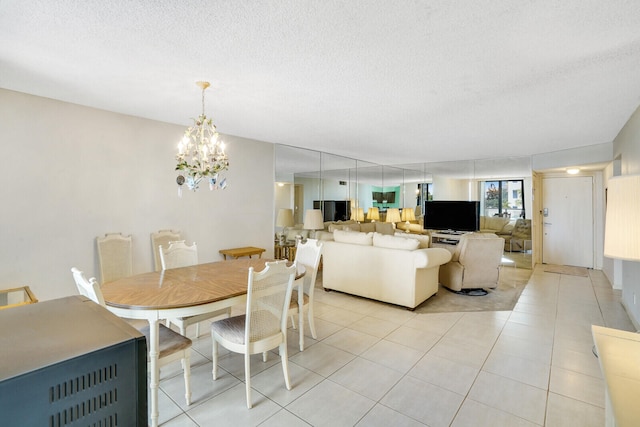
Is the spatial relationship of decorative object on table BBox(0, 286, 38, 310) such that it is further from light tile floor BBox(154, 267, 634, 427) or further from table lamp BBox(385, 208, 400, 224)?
table lamp BBox(385, 208, 400, 224)

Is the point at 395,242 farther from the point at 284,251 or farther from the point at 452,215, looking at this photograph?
the point at 452,215

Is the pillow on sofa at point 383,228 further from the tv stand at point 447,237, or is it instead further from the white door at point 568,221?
the white door at point 568,221

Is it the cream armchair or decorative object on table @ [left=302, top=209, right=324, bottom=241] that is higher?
decorative object on table @ [left=302, top=209, right=324, bottom=241]

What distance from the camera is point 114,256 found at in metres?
3.68

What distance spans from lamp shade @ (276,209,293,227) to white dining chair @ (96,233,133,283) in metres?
2.51

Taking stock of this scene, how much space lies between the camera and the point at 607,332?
4.54 feet

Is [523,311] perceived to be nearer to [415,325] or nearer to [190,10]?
[415,325]

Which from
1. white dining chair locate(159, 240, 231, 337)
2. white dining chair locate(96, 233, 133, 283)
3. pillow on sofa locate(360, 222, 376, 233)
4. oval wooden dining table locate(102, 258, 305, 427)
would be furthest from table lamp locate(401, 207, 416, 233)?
white dining chair locate(96, 233, 133, 283)

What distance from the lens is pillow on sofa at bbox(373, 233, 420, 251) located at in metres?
4.00

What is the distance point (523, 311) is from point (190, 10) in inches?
189

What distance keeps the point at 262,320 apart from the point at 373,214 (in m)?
6.32

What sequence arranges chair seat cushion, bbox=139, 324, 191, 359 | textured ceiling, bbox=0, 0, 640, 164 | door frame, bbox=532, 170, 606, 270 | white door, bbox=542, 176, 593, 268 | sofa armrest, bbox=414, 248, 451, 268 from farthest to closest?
1. white door, bbox=542, 176, 593, 268
2. door frame, bbox=532, 170, 606, 270
3. sofa armrest, bbox=414, 248, 451, 268
4. chair seat cushion, bbox=139, 324, 191, 359
5. textured ceiling, bbox=0, 0, 640, 164

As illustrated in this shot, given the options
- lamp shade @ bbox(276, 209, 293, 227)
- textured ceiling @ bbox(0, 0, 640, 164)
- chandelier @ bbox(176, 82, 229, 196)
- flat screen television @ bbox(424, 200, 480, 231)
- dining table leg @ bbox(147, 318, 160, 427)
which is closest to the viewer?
textured ceiling @ bbox(0, 0, 640, 164)

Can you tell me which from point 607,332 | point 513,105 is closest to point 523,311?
point 513,105
